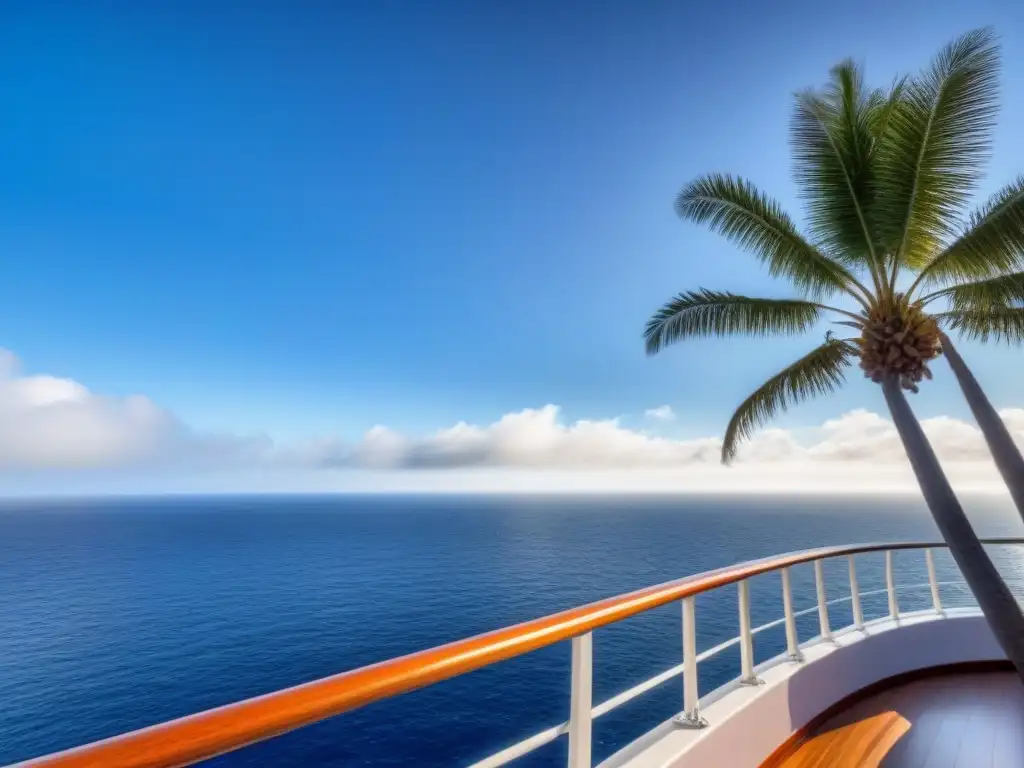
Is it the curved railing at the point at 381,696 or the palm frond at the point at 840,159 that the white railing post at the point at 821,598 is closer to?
the curved railing at the point at 381,696

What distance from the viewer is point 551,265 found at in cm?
1383

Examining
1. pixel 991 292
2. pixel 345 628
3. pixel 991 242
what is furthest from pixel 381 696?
pixel 345 628

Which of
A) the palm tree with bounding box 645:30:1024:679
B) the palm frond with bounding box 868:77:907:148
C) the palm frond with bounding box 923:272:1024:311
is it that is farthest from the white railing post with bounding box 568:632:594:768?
the palm frond with bounding box 868:77:907:148

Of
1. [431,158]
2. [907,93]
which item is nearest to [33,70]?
[431,158]

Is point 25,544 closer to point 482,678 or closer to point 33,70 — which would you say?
point 482,678

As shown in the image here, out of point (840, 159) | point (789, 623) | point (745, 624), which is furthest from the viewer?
point (840, 159)

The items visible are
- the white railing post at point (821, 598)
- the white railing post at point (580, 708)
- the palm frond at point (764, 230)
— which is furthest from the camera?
the palm frond at point (764, 230)

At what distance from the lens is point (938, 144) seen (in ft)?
14.5

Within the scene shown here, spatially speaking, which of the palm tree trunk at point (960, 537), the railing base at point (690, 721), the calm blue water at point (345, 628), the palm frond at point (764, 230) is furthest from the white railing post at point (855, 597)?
the calm blue water at point (345, 628)

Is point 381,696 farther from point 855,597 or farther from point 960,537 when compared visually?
point 960,537

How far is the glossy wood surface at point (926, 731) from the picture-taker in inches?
103

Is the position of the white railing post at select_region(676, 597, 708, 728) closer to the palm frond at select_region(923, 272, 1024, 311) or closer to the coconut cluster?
the coconut cluster

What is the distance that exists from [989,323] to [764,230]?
2530 millimetres

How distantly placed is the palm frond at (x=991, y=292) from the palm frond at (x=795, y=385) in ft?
3.15
